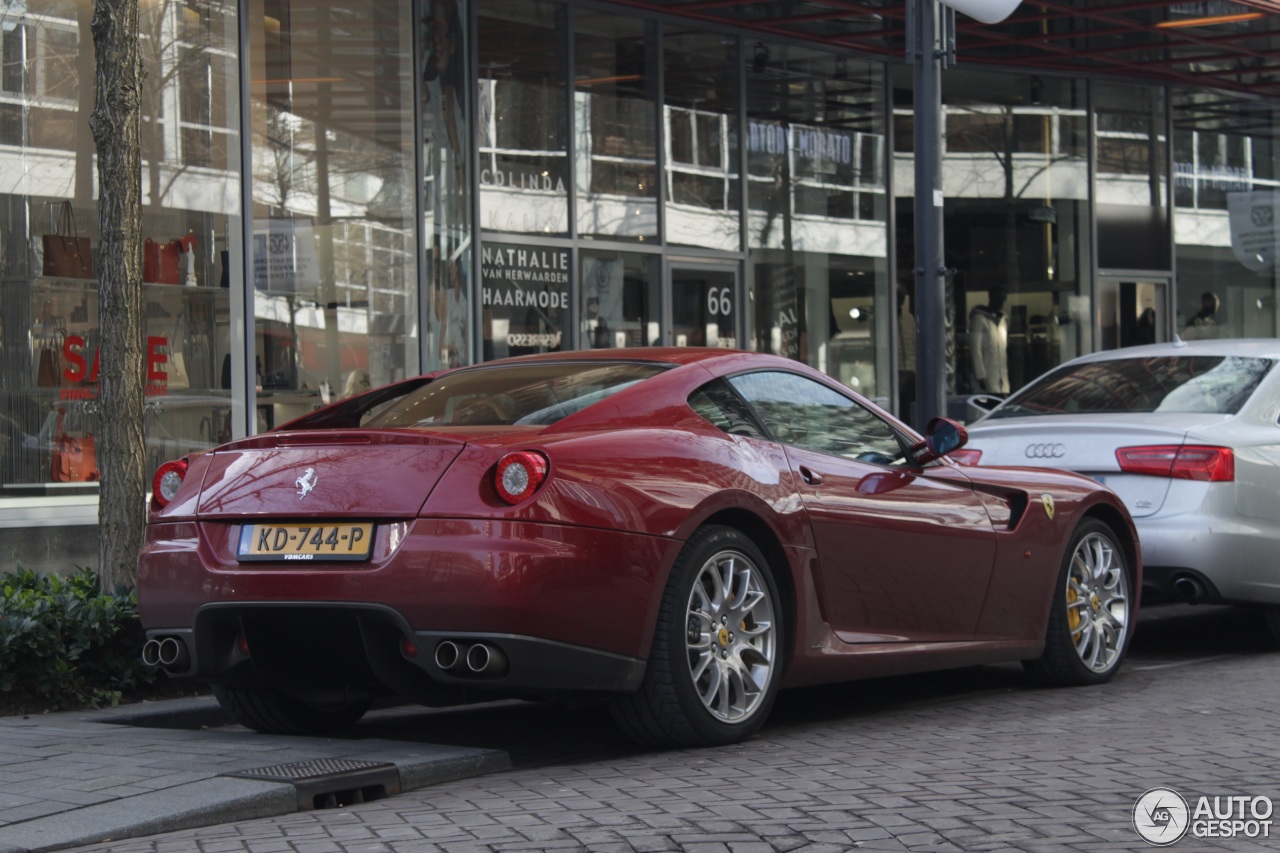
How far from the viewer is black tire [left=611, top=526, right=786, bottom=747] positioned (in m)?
5.46

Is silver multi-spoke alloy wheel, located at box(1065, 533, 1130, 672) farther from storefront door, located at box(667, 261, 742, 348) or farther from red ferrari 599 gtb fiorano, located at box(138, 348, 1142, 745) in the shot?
storefront door, located at box(667, 261, 742, 348)

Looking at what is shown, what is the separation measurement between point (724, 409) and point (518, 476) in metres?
1.13

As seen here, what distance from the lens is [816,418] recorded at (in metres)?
6.49

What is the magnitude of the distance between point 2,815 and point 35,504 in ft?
24.5

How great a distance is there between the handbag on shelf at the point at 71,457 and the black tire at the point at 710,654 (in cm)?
732

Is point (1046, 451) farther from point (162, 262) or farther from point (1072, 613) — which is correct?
point (162, 262)

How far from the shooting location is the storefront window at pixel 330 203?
44.3ft

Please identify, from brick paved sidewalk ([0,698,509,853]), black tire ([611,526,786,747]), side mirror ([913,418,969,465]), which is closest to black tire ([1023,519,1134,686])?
side mirror ([913,418,969,465])

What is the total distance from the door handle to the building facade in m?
7.19

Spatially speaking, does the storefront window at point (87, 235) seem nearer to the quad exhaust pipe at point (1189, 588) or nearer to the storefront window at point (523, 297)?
the storefront window at point (523, 297)

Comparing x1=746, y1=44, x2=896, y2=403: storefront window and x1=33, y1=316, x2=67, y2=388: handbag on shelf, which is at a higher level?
x1=746, y1=44, x2=896, y2=403: storefront window

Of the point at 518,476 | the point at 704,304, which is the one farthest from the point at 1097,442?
the point at 704,304

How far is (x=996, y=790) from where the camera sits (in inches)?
194

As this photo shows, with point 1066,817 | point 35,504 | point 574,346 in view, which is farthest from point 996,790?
point 574,346
